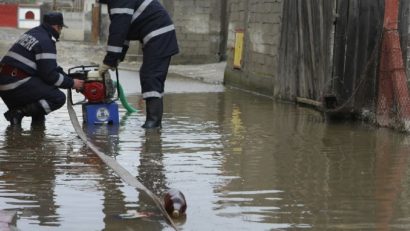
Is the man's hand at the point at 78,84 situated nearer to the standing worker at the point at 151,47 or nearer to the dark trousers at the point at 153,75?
the standing worker at the point at 151,47

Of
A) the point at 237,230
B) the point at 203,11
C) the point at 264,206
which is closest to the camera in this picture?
the point at 237,230

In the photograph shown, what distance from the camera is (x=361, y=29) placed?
8672 millimetres

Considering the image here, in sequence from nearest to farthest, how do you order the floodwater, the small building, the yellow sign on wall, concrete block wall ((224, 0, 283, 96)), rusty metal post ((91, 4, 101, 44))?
the floodwater, concrete block wall ((224, 0, 283, 96)), the yellow sign on wall, rusty metal post ((91, 4, 101, 44)), the small building

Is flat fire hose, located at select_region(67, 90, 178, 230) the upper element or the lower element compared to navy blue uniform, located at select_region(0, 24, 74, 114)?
lower

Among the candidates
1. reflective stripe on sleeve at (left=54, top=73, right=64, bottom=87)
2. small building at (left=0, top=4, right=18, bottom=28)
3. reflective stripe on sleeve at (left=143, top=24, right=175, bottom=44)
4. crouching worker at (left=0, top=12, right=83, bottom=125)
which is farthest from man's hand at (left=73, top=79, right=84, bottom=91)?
small building at (left=0, top=4, right=18, bottom=28)

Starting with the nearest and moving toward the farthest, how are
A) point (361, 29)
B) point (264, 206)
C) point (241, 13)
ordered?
point (264, 206), point (361, 29), point (241, 13)

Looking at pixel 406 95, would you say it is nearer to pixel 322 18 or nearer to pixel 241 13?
pixel 322 18

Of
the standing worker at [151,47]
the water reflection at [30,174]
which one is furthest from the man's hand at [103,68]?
the water reflection at [30,174]

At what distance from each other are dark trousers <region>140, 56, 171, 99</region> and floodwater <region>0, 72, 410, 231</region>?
40 cm

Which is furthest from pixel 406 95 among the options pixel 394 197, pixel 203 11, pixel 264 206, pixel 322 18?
pixel 203 11

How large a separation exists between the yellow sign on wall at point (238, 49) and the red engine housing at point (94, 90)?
587 cm

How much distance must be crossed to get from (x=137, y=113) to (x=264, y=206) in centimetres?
497

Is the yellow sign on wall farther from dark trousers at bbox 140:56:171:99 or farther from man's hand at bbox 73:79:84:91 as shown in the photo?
man's hand at bbox 73:79:84:91

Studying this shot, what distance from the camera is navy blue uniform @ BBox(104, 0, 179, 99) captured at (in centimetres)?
792
